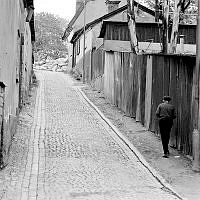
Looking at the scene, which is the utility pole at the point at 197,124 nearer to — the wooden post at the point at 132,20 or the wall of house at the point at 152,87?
the wall of house at the point at 152,87

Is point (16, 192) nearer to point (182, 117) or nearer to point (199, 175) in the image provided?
point (199, 175)

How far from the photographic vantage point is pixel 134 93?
58.9 feet

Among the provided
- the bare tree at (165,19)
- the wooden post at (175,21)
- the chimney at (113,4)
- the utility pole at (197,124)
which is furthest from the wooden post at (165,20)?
the chimney at (113,4)

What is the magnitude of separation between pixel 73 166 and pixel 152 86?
5.40 metres

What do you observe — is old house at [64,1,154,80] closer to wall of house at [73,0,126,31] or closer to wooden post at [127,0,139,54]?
wall of house at [73,0,126,31]

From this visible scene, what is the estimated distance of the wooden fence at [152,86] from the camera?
1218 cm

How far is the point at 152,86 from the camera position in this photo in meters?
15.3

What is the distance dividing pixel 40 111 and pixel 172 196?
37.4ft

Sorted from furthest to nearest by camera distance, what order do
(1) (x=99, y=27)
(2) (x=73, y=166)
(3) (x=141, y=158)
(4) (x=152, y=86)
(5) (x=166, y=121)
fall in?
(1) (x=99, y=27)
(4) (x=152, y=86)
(5) (x=166, y=121)
(3) (x=141, y=158)
(2) (x=73, y=166)

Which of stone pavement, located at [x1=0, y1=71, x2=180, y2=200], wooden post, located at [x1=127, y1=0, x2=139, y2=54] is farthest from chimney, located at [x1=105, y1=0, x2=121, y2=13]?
stone pavement, located at [x1=0, y1=71, x2=180, y2=200]

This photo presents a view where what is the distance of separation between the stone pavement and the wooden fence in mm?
1395

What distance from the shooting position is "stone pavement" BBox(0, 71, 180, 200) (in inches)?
347

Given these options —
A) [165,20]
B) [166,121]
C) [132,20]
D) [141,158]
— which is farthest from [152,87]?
[132,20]

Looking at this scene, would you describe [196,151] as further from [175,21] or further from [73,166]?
[175,21]
